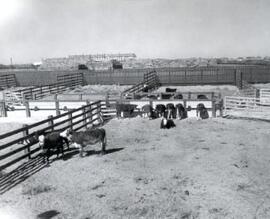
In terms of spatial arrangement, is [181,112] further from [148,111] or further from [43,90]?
[43,90]

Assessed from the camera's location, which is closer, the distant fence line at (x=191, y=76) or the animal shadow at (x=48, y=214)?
the animal shadow at (x=48, y=214)

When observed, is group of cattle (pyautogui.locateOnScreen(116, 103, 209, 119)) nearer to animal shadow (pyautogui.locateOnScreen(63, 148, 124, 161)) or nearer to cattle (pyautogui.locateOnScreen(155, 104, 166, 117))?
cattle (pyautogui.locateOnScreen(155, 104, 166, 117))

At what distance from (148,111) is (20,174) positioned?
7873 mm

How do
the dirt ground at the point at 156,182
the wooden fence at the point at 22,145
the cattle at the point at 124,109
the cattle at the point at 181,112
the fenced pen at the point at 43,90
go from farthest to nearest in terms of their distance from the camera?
the fenced pen at the point at 43,90
the cattle at the point at 124,109
the cattle at the point at 181,112
the wooden fence at the point at 22,145
the dirt ground at the point at 156,182

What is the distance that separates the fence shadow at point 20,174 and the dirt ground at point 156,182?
0.66ft

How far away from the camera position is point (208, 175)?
777cm

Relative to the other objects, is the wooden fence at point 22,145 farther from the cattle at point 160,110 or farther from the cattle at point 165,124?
the cattle at point 165,124

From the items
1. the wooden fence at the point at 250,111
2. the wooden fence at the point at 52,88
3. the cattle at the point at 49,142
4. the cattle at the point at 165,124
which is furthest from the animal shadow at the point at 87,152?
the wooden fence at the point at 52,88

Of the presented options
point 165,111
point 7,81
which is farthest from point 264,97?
point 7,81

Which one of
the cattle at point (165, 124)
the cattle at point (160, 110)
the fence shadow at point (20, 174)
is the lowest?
the fence shadow at point (20, 174)

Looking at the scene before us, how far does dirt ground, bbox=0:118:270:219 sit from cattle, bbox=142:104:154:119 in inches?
133

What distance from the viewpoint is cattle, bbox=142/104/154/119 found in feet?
48.8

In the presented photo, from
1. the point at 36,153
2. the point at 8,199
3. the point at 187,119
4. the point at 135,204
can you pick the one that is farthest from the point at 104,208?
the point at 187,119

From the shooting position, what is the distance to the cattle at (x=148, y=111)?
1488 cm
